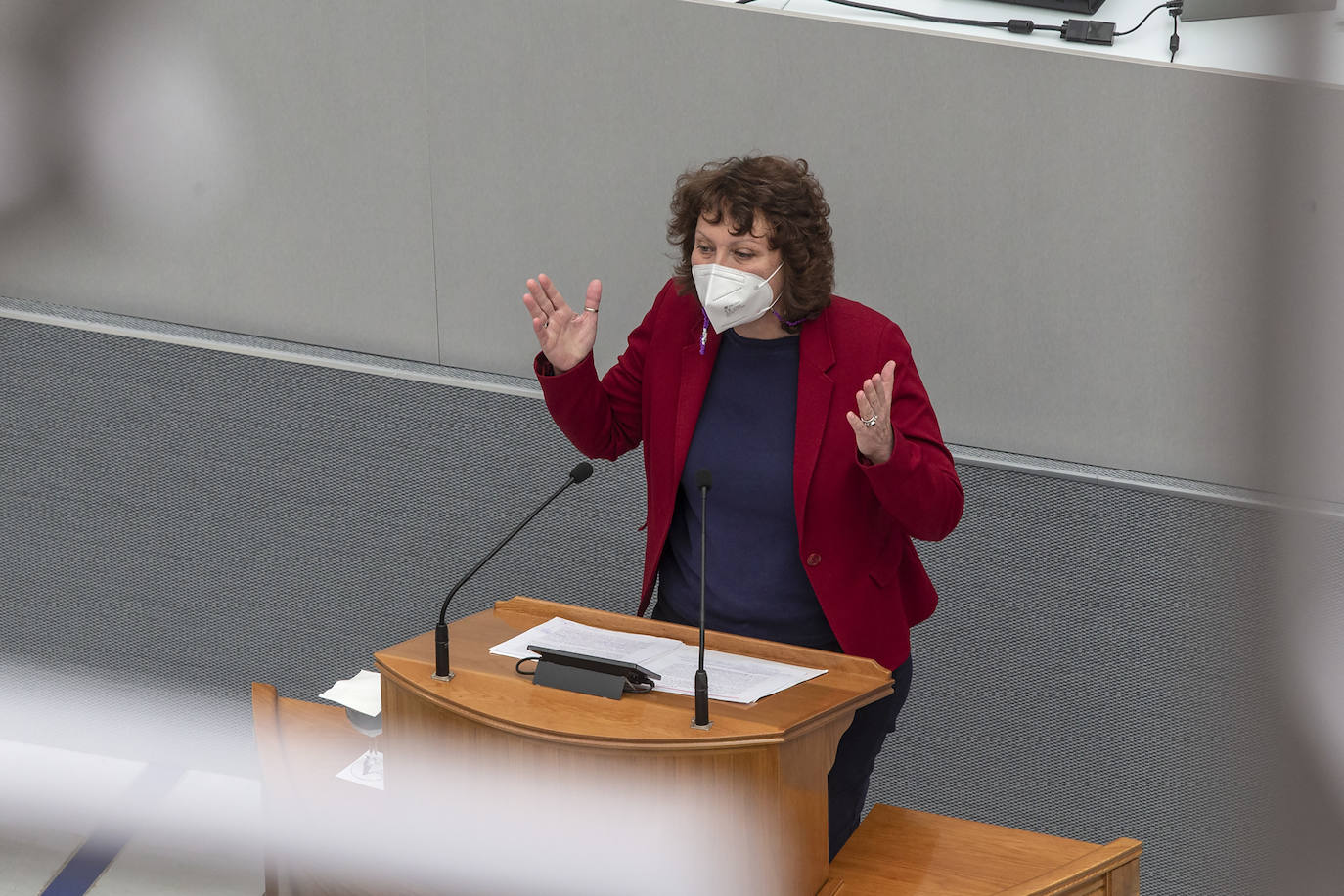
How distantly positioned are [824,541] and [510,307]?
3.23 ft

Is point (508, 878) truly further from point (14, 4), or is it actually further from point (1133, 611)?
point (1133, 611)

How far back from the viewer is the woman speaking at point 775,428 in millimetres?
1429

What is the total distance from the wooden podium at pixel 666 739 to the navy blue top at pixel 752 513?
0.17 m

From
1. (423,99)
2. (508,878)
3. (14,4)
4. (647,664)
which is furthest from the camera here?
(423,99)

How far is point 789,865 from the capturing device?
1.11 m

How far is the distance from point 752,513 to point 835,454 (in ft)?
0.32

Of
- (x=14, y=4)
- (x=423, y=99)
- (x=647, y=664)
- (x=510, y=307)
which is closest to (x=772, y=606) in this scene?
(x=647, y=664)

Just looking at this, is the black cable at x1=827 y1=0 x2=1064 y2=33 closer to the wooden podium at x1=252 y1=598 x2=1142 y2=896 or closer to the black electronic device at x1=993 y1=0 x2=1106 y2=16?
the black electronic device at x1=993 y1=0 x2=1106 y2=16

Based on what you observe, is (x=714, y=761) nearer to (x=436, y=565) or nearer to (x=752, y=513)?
(x=752, y=513)

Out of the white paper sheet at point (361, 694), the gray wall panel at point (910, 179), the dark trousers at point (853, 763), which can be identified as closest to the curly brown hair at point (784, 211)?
the dark trousers at point (853, 763)

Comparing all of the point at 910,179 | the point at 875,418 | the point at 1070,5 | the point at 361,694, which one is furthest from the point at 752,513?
the point at 1070,5

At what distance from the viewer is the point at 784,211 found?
1.43 m

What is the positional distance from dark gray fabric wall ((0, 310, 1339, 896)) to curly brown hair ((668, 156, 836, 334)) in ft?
2.29

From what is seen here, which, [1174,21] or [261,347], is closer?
[1174,21]
